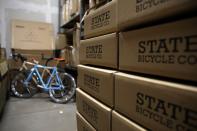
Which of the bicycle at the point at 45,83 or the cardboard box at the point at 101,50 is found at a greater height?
the cardboard box at the point at 101,50

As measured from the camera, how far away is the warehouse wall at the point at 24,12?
499 cm

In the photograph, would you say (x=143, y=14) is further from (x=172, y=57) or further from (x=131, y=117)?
(x=131, y=117)

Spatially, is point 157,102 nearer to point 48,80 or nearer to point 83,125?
point 83,125

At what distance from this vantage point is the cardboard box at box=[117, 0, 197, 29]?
60 cm

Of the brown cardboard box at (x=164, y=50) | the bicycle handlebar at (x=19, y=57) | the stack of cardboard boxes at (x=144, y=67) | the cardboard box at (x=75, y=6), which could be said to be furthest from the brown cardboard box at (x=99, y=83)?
the bicycle handlebar at (x=19, y=57)

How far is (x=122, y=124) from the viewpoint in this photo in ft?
2.84

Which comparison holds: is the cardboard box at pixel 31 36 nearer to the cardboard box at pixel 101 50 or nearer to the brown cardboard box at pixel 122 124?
the cardboard box at pixel 101 50

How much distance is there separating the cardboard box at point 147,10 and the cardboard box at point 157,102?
211 millimetres

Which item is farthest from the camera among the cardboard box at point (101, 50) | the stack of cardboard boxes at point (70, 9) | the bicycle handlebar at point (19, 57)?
the bicycle handlebar at point (19, 57)

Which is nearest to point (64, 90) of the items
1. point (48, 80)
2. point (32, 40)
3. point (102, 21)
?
point (48, 80)

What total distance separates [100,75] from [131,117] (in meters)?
0.33

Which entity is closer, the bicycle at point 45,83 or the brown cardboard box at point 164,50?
the brown cardboard box at point 164,50

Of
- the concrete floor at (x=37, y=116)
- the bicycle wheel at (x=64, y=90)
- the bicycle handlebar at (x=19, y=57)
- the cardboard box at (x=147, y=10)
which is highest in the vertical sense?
the cardboard box at (x=147, y=10)

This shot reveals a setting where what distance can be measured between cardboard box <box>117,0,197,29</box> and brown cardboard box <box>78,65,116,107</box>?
0.84 feet
